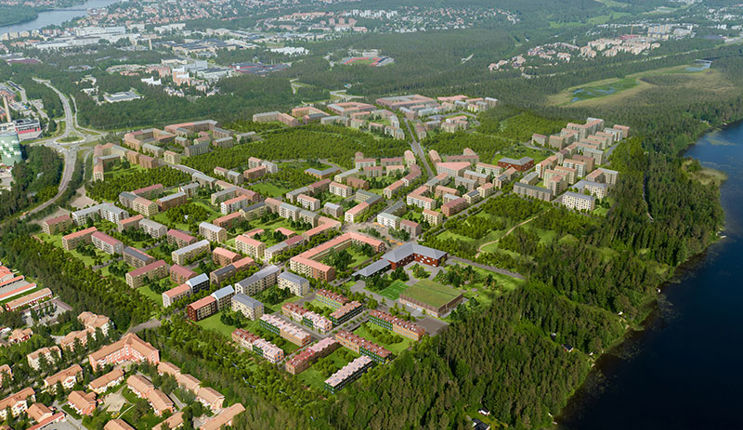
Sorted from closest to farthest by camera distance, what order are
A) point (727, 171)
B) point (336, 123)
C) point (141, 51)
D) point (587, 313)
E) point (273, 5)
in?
point (587, 313) < point (727, 171) < point (336, 123) < point (141, 51) < point (273, 5)

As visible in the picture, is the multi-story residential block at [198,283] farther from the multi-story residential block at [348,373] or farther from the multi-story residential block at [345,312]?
the multi-story residential block at [348,373]

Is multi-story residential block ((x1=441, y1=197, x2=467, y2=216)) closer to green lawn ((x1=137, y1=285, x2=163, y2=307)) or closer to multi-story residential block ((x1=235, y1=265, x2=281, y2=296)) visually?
multi-story residential block ((x1=235, y1=265, x2=281, y2=296))

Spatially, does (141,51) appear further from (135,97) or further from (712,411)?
(712,411)

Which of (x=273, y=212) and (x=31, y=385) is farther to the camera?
(x=273, y=212)

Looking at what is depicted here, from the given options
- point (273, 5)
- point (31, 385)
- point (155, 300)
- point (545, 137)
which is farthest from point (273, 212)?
point (273, 5)

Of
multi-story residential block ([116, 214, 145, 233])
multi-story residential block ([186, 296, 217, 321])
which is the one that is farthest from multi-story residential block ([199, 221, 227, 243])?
multi-story residential block ([186, 296, 217, 321])

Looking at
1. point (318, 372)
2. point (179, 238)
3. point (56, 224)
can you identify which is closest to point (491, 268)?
point (318, 372)

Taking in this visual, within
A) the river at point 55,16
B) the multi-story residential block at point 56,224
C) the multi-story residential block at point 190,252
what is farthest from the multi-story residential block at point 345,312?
the river at point 55,16

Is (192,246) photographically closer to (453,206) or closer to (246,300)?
(246,300)
